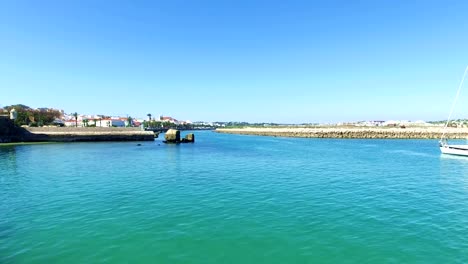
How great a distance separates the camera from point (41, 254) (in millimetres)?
9656

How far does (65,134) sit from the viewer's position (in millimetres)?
72812

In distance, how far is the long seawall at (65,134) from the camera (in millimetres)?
66500

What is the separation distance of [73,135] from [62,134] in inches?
105

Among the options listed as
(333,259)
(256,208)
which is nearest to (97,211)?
(256,208)

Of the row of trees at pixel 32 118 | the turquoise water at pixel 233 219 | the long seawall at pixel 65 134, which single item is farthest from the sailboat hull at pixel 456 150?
the row of trees at pixel 32 118

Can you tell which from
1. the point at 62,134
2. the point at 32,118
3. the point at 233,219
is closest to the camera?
the point at 233,219

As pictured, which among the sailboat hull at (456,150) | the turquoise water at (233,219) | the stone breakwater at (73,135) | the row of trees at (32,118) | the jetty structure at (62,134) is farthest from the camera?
the row of trees at (32,118)

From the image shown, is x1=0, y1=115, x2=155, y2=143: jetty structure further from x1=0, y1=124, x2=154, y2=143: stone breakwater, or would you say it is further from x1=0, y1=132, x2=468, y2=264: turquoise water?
x1=0, y1=132, x2=468, y2=264: turquoise water

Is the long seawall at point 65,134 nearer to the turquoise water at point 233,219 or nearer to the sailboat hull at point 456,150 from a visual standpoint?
the turquoise water at point 233,219

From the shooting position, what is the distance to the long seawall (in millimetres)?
Answer: 66500

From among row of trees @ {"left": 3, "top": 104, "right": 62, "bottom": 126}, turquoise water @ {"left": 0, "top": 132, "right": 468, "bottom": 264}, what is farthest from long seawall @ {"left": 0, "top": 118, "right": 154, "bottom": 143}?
turquoise water @ {"left": 0, "top": 132, "right": 468, "bottom": 264}

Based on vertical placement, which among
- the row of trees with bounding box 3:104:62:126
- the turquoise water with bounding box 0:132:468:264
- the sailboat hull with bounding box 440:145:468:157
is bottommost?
the turquoise water with bounding box 0:132:468:264

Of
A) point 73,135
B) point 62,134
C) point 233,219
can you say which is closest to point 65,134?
point 62,134

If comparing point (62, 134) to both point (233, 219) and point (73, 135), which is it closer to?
point (73, 135)
